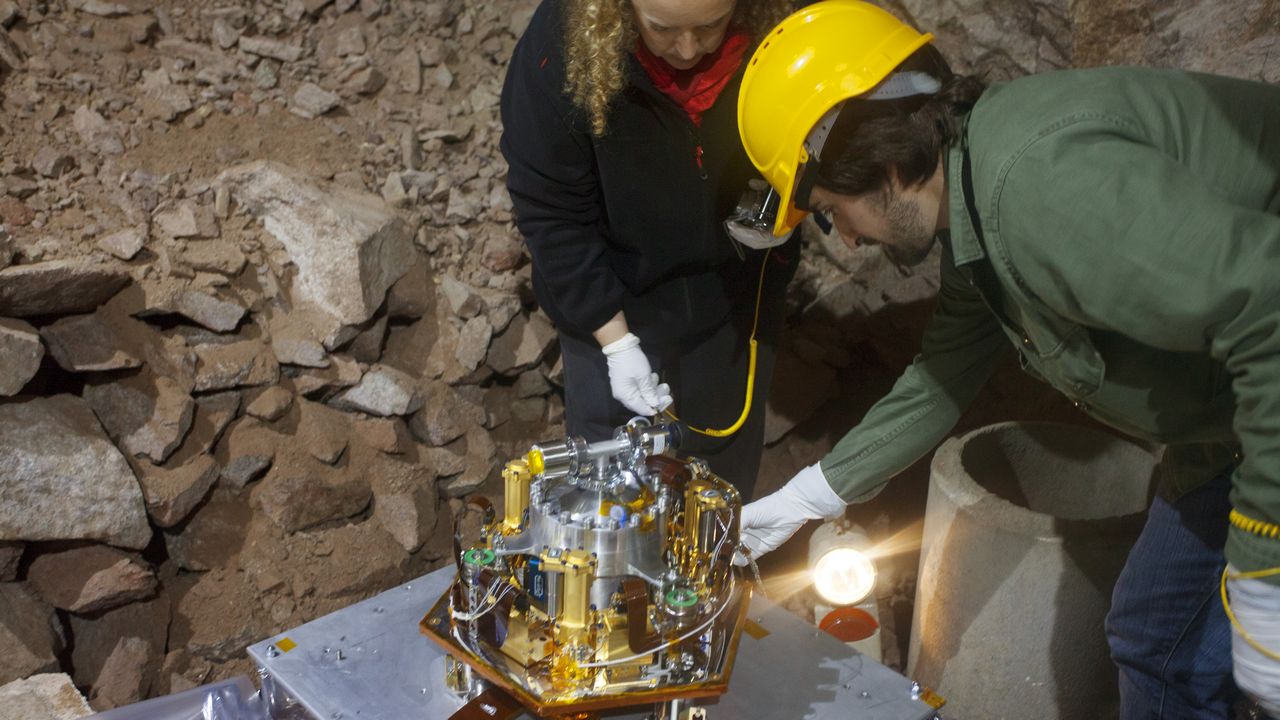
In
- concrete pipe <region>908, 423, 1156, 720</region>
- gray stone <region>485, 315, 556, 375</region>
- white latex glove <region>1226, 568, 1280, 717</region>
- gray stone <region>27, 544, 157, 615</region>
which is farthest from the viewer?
gray stone <region>485, 315, 556, 375</region>

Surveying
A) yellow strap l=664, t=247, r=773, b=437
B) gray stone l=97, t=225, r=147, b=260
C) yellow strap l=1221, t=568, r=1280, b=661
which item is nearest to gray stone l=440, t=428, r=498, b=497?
yellow strap l=664, t=247, r=773, b=437

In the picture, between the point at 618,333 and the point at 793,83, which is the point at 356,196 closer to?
the point at 618,333

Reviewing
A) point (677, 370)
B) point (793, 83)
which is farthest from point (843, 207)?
point (677, 370)

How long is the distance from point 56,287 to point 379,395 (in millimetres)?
927

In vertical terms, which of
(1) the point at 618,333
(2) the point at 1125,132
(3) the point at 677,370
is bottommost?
(3) the point at 677,370

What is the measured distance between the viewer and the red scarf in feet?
7.05

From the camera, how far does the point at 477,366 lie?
334cm

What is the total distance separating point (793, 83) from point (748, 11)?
0.51m

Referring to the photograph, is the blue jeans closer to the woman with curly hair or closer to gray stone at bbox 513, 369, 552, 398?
the woman with curly hair

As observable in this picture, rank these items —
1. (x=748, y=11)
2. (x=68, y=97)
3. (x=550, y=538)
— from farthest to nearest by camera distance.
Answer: (x=68, y=97) < (x=748, y=11) < (x=550, y=538)

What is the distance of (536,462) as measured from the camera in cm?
170

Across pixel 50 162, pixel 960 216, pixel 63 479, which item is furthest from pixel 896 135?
pixel 50 162

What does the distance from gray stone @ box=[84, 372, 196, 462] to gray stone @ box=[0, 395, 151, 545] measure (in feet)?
0.17

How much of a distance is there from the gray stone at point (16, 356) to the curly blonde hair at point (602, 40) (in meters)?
1.61
